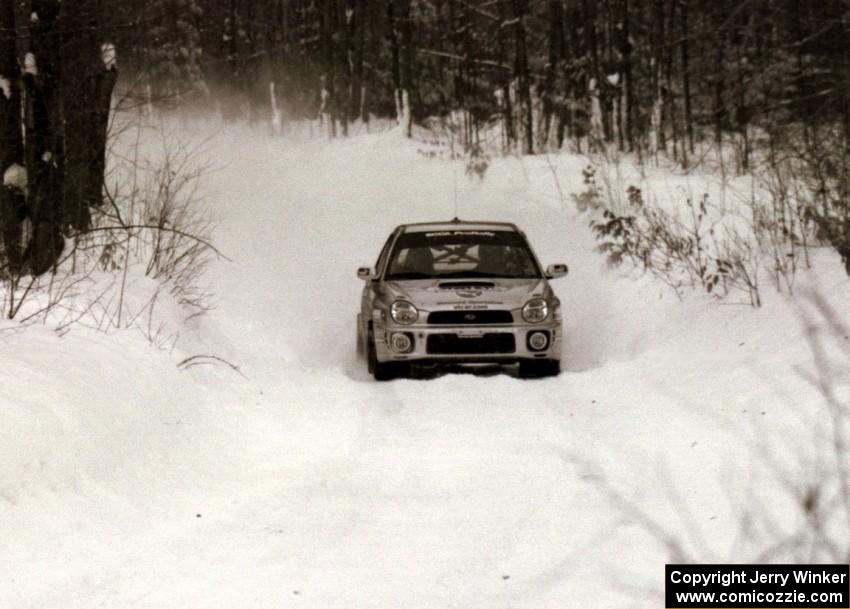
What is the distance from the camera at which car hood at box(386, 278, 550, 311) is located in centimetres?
1073

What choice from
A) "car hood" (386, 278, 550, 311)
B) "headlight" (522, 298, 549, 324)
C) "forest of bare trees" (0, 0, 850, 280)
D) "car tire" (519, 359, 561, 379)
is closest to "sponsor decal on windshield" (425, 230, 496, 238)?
"car hood" (386, 278, 550, 311)

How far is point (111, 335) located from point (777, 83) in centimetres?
2792

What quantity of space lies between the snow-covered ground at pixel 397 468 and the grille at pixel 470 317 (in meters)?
0.63

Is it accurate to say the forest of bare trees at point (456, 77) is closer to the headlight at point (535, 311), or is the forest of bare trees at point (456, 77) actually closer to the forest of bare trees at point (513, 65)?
the forest of bare trees at point (513, 65)

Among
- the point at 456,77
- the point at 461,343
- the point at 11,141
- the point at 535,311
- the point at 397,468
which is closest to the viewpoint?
the point at 397,468

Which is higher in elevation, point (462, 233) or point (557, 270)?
point (462, 233)

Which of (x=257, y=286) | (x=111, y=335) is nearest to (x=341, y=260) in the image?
(x=257, y=286)

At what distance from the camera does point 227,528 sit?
5.67 meters

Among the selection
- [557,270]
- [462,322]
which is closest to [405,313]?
[462,322]

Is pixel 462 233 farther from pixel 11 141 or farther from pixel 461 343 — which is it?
pixel 11 141

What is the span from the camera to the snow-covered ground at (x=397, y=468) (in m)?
4.74

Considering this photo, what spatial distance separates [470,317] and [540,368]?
3.09ft

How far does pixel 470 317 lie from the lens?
10719mm

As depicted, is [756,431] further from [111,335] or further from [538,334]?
[111,335]
